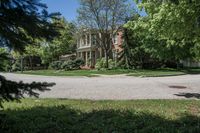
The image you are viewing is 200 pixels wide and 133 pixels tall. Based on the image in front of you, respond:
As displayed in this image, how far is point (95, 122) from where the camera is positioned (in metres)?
7.58

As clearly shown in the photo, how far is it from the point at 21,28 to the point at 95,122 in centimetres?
255

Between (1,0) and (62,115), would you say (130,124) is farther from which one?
(1,0)

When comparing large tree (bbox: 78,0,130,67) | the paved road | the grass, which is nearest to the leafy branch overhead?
the grass

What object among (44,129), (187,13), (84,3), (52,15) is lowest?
(44,129)

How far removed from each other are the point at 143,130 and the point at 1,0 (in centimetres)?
347

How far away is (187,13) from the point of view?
11.6m

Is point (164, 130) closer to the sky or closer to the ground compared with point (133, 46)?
closer to the ground

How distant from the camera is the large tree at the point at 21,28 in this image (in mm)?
6141

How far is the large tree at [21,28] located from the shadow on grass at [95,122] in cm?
91

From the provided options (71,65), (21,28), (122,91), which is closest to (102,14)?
(71,65)

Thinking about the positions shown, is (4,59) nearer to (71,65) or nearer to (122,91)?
(122,91)

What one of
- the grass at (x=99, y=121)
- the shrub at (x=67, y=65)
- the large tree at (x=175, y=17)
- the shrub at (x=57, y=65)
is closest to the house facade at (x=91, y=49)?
the shrub at (x=57, y=65)

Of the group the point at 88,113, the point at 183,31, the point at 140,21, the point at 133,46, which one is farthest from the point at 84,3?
the point at 88,113

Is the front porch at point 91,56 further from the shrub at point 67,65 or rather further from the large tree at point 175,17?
the large tree at point 175,17
